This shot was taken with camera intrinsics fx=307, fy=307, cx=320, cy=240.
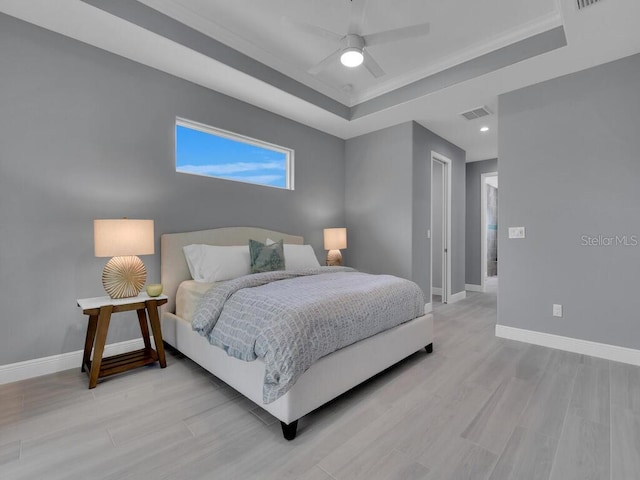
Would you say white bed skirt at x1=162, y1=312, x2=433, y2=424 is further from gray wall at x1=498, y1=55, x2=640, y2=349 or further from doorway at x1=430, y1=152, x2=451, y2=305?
doorway at x1=430, y1=152, x2=451, y2=305

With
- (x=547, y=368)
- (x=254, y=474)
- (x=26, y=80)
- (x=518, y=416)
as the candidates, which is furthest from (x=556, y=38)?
(x=26, y=80)

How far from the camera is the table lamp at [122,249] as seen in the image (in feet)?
7.48

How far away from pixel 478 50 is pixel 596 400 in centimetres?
309

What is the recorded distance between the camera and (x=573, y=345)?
9.46ft

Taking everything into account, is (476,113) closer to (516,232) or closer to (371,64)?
(516,232)

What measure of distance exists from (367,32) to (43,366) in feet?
12.8

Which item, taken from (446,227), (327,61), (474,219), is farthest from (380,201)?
(474,219)

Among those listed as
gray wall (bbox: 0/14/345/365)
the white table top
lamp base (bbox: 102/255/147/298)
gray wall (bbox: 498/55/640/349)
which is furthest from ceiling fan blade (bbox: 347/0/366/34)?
the white table top

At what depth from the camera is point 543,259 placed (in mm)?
3078

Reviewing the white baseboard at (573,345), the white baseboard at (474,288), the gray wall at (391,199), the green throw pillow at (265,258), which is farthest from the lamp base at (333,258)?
the white baseboard at (474,288)

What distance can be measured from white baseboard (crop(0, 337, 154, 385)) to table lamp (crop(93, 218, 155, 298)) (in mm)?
658

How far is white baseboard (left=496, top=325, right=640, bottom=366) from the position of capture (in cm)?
263

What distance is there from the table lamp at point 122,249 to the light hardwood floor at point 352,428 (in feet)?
2.27

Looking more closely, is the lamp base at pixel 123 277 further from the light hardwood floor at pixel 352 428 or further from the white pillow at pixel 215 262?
the light hardwood floor at pixel 352 428
